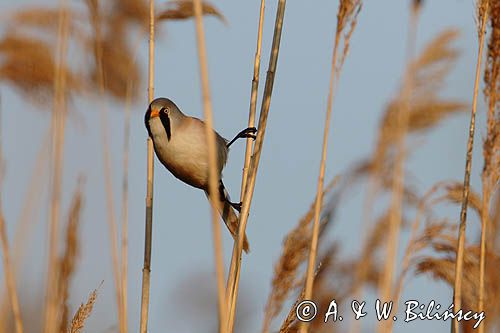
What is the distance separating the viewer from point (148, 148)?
1925mm

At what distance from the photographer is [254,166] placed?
1676mm

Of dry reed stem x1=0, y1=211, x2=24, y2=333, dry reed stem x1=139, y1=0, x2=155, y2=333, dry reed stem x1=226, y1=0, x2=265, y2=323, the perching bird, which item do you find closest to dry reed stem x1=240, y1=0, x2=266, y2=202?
dry reed stem x1=226, y1=0, x2=265, y2=323

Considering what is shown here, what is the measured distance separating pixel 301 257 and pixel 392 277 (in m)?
0.22

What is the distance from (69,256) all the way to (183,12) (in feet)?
2.24

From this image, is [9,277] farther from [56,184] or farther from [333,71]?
[333,71]

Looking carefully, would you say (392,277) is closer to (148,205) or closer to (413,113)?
(413,113)

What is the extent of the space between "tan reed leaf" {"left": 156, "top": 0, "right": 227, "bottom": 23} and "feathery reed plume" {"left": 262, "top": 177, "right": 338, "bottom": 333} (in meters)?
0.48

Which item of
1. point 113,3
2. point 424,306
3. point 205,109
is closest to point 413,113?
point 424,306

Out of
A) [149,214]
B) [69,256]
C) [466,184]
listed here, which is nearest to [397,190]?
[466,184]

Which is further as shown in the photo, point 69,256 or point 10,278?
point 69,256

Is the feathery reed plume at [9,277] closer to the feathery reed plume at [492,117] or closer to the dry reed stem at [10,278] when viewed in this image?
the dry reed stem at [10,278]

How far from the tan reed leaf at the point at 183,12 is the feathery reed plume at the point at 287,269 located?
479 millimetres

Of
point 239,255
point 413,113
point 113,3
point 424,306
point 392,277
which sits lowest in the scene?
point 424,306

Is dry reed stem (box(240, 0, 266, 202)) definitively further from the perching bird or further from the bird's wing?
the bird's wing
